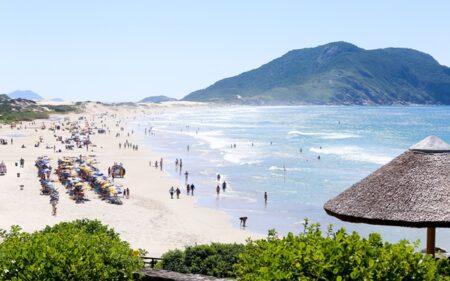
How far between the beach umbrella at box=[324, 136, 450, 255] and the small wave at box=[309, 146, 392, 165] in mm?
43210

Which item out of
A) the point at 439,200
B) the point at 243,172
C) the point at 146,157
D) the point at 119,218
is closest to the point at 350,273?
the point at 439,200

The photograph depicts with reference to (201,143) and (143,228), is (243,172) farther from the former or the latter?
(201,143)

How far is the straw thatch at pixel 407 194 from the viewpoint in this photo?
8438 millimetres

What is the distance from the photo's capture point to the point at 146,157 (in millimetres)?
53844

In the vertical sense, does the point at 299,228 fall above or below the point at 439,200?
below

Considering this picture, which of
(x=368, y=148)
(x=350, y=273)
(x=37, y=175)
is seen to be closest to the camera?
(x=350, y=273)

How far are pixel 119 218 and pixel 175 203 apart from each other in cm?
542

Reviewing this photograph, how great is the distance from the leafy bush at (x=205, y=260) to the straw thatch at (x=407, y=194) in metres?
4.59

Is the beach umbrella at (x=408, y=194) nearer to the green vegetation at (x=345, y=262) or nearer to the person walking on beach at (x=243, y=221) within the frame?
the green vegetation at (x=345, y=262)

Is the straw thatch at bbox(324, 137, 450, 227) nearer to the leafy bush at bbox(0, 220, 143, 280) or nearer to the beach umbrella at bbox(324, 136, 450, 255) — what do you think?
the beach umbrella at bbox(324, 136, 450, 255)

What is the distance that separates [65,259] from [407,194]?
5491 millimetres

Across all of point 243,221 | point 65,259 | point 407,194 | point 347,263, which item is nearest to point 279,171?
point 243,221

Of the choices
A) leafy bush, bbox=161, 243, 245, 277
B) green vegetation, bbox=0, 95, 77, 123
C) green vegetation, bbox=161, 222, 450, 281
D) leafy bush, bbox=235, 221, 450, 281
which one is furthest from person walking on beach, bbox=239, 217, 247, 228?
green vegetation, bbox=0, 95, 77, 123

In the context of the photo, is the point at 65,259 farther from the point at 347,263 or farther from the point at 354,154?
the point at 354,154
